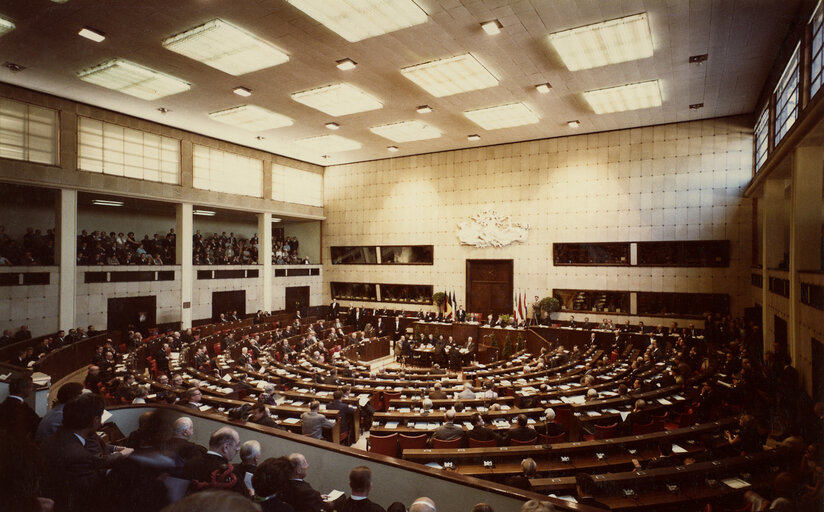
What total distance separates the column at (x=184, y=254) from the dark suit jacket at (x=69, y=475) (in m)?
17.6

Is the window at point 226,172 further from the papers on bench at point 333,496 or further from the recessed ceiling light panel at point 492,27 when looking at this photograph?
the papers on bench at point 333,496

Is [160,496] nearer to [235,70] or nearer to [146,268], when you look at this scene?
[235,70]

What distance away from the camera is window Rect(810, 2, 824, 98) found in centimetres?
791

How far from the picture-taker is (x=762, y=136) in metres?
14.6

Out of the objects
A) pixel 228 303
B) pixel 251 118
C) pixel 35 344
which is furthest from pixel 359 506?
pixel 228 303

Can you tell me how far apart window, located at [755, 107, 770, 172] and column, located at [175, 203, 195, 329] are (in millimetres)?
22258

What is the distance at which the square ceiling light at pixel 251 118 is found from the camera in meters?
16.5

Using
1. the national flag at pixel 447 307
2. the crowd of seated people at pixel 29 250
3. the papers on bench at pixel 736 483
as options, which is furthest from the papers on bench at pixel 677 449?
the crowd of seated people at pixel 29 250

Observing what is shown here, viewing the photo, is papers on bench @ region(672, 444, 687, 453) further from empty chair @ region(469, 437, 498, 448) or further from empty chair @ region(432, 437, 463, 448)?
empty chair @ region(432, 437, 463, 448)

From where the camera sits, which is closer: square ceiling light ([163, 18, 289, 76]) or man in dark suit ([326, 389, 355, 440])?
man in dark suit ([326, 389, 355, 440])

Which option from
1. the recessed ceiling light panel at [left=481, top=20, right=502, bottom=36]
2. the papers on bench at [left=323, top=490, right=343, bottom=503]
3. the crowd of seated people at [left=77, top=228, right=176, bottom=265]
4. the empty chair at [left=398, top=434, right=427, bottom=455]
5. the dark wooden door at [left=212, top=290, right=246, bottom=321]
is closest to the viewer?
the papers on bench at [left=323, top=490, right=343, bottom=503]

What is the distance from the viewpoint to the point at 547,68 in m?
12.7

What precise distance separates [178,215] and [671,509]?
20148 mm

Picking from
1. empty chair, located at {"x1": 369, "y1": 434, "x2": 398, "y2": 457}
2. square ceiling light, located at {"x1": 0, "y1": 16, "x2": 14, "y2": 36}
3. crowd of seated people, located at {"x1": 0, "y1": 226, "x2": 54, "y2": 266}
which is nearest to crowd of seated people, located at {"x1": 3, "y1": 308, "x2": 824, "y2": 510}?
empty chair, located at {"x1": 369, "y1": 434, "x2": 398, "y2": 457}
